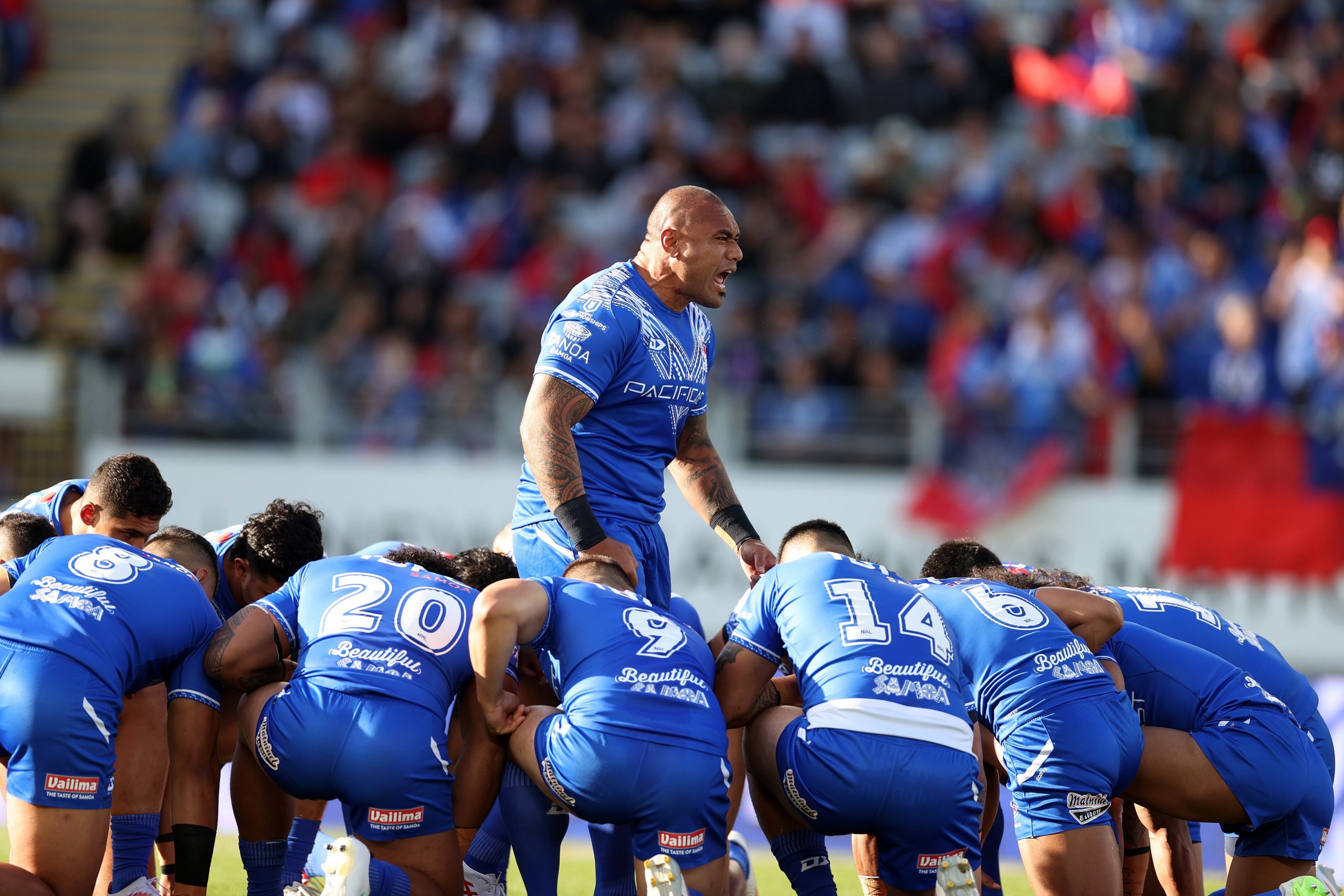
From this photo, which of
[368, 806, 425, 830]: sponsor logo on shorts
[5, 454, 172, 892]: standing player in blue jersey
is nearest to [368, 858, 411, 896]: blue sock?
[368, 806, 425, 830]: sponsor logo on shorts

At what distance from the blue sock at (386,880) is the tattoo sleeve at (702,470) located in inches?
74.6

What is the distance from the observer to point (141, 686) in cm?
508

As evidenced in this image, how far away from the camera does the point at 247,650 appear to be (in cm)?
498

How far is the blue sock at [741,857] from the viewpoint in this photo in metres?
5.62

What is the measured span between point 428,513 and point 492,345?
142 cm

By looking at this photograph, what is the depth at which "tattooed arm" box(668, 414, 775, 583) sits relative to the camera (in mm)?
5895

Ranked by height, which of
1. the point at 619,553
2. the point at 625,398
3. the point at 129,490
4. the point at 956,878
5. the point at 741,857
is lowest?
the point at 741,857

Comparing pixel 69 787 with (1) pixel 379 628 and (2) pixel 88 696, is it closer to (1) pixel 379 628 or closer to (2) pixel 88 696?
(2) pixel 88 696

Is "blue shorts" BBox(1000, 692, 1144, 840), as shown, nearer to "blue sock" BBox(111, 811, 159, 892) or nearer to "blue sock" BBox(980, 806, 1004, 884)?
"blue sock" BBox(980, 806, 1004, 884)

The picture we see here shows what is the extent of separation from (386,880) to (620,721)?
0.83m

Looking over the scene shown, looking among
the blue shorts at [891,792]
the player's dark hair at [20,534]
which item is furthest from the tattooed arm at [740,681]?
the player's dark hair at [20,534]

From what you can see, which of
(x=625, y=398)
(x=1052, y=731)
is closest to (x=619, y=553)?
(x=625, y=398)

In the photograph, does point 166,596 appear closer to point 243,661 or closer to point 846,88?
point 243,661

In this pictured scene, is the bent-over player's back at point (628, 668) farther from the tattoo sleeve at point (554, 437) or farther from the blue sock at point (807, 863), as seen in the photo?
the blue sock at point (807, 863)
